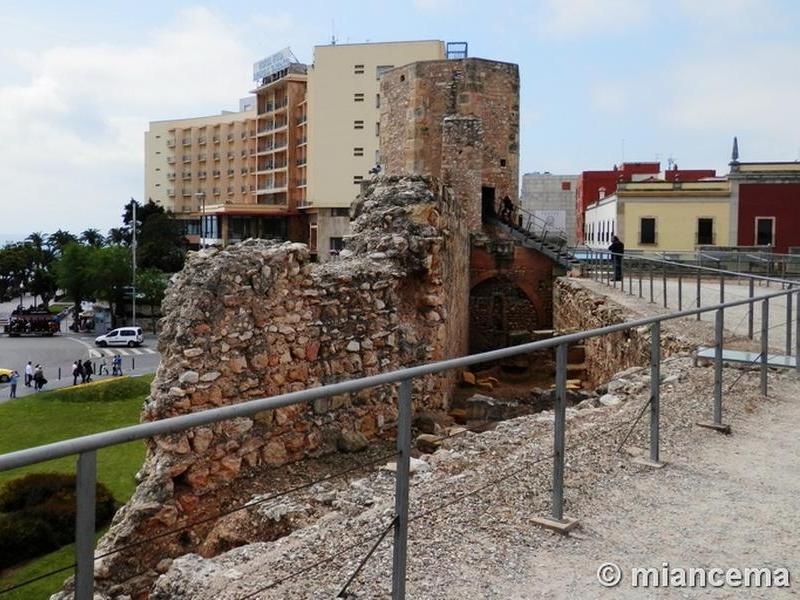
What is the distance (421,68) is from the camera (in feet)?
102

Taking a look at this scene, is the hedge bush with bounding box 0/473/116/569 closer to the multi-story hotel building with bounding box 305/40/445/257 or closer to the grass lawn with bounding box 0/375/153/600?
the grass lawn with bounding box 0/375/153/600

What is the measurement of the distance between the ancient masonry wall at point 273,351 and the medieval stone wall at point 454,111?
18.9 m

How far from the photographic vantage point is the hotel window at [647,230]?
39188 mm

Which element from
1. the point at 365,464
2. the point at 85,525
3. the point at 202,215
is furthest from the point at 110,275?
the point at 85,525

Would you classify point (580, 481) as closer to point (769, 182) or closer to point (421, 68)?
point (421, 68)

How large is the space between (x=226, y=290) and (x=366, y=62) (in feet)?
165

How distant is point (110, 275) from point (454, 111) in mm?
35003

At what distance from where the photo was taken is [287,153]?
65438 millimetres

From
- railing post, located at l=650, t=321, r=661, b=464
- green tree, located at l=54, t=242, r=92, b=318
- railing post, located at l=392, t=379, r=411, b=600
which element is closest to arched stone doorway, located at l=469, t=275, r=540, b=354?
railing post, located at l=650, t=321, r=661, b=464

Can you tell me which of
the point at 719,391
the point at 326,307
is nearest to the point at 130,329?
the point at 326,307

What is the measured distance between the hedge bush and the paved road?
1214 inches

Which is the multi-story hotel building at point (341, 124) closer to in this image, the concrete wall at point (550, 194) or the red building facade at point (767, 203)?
the concrete wall at point (550, 194)

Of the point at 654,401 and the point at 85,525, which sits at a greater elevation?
the point at 85,525

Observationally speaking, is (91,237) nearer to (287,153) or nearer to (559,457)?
(287,153)
